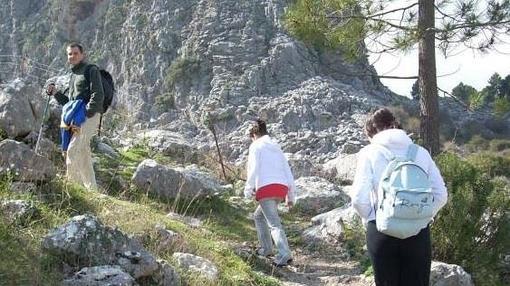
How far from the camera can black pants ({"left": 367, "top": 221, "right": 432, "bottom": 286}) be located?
3531 millimetres

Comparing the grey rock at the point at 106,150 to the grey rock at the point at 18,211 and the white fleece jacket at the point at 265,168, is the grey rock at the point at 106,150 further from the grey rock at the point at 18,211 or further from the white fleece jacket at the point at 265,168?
the grey rock at the point at 18,211

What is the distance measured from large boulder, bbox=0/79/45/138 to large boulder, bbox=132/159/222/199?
1.21m

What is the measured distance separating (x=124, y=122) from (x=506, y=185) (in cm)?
716

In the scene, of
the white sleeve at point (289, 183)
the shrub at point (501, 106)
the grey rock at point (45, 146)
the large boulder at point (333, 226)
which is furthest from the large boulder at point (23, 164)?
the shrub at point (501, 106)

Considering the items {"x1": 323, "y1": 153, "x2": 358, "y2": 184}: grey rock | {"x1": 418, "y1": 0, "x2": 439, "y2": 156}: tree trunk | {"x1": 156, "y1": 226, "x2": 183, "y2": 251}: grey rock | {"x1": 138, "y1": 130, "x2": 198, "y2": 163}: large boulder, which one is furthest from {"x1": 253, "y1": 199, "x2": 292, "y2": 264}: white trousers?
{"x1": 323, "y1": 153, "x2": 358, "y2": 184}: grey rock

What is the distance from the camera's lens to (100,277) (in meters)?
3.31

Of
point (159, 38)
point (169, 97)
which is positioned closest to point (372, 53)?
point (169, 97)

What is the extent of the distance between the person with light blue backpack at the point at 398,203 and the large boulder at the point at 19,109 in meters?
A: 3.98

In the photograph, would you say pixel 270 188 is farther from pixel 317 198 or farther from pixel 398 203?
pixel 317 198

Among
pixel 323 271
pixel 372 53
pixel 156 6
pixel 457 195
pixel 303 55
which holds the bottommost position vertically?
pixel 323 271

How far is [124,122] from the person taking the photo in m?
11.6

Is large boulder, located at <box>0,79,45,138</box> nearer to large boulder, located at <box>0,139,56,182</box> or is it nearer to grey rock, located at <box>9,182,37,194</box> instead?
large boulder, located at <box>0,139,56,182</box>

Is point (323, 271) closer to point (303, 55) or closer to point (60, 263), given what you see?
point (60, 263)

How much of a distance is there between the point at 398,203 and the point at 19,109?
14.5ft
